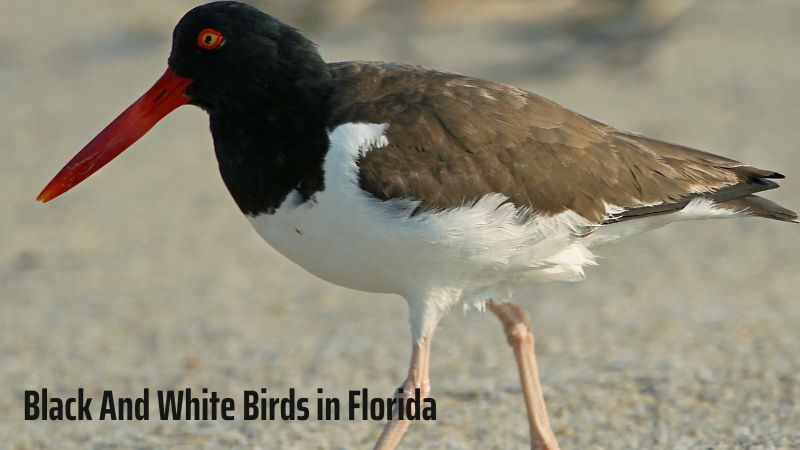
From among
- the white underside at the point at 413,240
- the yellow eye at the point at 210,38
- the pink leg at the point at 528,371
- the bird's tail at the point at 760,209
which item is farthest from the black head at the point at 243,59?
the bird's tail at the point at 760,209

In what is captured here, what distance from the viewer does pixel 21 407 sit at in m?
6.45

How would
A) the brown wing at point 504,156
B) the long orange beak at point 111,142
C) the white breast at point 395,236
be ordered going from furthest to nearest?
the long orange beak at point 111,142, the brown wing at point 504,156, the white breast at point 395,236

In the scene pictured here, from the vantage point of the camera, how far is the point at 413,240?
446 centimetres

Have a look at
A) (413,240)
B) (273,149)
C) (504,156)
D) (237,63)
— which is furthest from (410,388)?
(237,63)

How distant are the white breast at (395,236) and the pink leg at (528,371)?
2.21 ft

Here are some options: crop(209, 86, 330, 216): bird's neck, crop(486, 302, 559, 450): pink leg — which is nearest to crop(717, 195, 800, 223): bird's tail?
crop(486, 302, 559, 450): pink leg

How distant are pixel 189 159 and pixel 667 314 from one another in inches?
204

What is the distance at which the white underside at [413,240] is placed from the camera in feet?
14.5

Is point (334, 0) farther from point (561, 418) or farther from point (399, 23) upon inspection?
point (561, 418)

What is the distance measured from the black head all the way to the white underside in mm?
325

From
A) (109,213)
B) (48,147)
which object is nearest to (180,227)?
(109,213)

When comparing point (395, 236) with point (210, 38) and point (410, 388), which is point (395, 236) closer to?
point (410, 388)

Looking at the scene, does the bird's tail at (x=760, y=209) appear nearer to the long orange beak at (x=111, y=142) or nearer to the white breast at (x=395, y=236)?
the white breast at (x=395, y=236)

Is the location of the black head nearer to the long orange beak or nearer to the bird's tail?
the long orange beak
